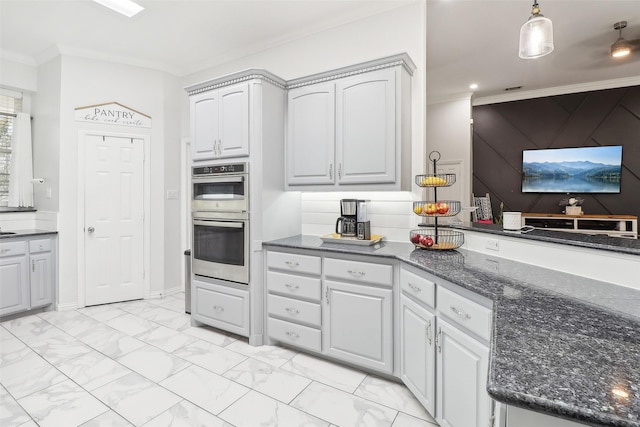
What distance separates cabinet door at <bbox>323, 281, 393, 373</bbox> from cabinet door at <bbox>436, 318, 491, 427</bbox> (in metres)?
0.54

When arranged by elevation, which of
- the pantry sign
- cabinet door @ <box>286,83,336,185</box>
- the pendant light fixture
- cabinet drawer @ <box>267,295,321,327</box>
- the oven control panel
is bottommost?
cabinet drawer @ <box>267,295,321,327</box>

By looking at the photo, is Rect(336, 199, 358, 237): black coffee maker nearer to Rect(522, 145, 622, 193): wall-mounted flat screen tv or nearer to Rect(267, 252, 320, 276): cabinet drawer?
Rect(267, 252, 320, 276): cabinet drawer

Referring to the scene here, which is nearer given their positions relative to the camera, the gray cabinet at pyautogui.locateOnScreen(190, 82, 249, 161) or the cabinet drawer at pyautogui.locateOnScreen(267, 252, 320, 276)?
the cabinet drawer at pyautogui.locateOnScreen(267, 252, 320, 276)

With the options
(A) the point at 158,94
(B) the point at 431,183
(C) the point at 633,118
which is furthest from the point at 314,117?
(C) the point at 633,118

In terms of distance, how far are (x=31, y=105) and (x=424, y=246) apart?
5100mm

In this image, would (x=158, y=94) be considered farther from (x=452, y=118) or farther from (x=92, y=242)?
(x=452, y=118)

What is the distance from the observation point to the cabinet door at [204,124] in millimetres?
3105

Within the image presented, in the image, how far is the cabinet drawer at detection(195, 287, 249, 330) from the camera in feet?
9.71

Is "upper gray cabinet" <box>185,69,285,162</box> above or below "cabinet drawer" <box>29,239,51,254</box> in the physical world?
above

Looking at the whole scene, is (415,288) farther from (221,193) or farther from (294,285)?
(221,193)

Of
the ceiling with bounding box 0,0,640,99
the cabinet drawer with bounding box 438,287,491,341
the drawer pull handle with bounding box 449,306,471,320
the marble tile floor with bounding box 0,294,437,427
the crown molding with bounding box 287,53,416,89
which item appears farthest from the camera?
the ceiling with bounding box 0,0,640,99

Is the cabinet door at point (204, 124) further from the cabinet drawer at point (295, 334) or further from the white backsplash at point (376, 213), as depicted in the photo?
the cabinet drawer at point (295, 334)

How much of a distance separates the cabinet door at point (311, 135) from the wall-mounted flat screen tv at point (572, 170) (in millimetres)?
4869

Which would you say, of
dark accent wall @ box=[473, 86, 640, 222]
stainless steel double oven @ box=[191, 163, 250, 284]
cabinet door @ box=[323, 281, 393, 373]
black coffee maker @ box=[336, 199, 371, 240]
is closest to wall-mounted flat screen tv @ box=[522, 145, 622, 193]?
dark accent wall @ box=[473, 86, 640, 222]
